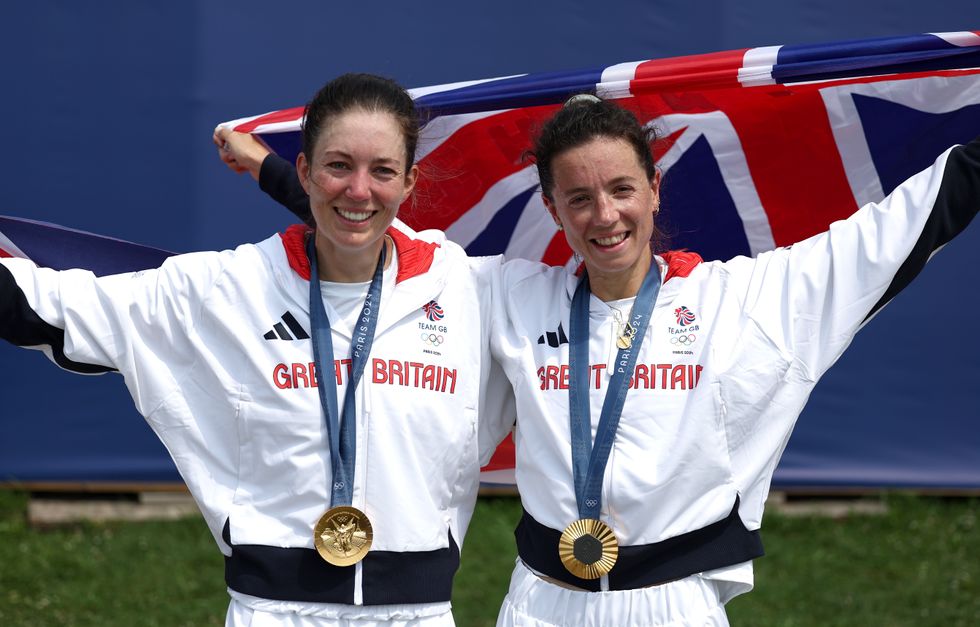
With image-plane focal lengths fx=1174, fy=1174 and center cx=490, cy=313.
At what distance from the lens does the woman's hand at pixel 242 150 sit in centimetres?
351

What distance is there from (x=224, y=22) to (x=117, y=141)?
2.62 feet

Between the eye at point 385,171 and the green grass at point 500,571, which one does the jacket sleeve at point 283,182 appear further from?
the green grass at point 500,571

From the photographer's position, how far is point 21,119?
5828 mm

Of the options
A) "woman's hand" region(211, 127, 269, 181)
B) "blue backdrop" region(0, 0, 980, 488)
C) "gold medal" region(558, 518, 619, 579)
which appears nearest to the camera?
"gold medal" region(558, 518, 619, 579)

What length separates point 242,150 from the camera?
11.6 ft

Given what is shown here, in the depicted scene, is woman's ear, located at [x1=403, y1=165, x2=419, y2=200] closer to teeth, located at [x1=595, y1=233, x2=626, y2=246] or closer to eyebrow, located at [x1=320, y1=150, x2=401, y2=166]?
eyebrow, located at [x1=320, y1=150, x2=401, y2=166]

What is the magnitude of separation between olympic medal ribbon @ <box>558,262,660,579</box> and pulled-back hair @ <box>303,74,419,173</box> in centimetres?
65

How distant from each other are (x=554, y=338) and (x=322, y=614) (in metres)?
0.86

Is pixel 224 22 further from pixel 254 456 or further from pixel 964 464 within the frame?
pixel 964 464

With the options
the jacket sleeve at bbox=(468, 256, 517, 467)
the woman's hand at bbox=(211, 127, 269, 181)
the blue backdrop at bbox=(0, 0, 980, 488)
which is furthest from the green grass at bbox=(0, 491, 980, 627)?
the woman's hand at bbox=(211, 127, 269, 181)

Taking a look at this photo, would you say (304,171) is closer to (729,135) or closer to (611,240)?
(611,240)

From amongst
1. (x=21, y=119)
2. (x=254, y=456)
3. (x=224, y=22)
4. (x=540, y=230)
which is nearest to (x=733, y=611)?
(x=540, y=230)

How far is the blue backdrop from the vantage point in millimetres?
5715

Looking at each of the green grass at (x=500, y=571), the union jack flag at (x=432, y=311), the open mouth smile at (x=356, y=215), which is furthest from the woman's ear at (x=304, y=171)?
the green grass at (x=500, y=571)
